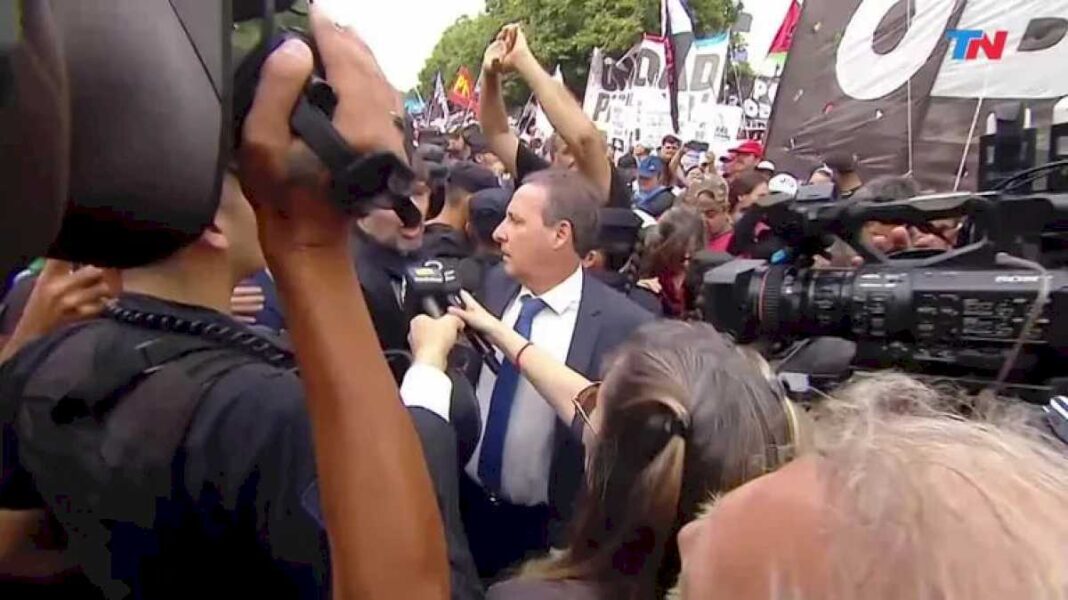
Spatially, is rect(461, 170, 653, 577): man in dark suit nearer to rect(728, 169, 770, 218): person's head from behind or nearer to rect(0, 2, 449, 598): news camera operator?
rect(0, 2, 449, 598): news camera operator

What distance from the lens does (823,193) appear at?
7.35ft

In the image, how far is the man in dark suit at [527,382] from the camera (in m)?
3.15

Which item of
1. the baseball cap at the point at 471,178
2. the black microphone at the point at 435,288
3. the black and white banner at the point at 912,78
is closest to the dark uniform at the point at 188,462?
the black microphone at the point at 435,288

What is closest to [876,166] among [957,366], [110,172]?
[957,366]

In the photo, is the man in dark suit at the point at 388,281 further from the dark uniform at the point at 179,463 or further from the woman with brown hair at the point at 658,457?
the dark uniform at the point at 179,463

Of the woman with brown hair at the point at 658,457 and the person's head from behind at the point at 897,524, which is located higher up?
the person's head from behind at the point at 897,524

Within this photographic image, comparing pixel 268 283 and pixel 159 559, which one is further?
pixel 268 283

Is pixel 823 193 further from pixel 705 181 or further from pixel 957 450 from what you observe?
pixel 705 181

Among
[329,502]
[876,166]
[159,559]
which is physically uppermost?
[329,502]

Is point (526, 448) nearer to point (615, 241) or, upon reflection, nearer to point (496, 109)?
point (615, 241)

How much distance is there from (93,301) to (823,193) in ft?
3.88

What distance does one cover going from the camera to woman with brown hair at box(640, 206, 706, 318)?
4.88 meters

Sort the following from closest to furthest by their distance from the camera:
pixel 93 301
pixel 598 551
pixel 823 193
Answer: pixel 598 551 → pixel 93 301 → pixel 823 193

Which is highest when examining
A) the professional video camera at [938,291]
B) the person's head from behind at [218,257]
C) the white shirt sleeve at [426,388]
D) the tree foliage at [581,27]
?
the person's head from behind at [218,257]
